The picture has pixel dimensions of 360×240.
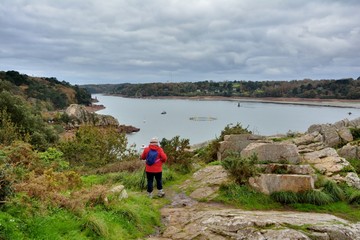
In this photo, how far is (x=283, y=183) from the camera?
30.0 ft

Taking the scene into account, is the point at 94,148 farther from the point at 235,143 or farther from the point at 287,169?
the point at 287,169

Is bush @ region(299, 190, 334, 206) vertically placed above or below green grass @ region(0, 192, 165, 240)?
below

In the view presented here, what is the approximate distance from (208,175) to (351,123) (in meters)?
10.7

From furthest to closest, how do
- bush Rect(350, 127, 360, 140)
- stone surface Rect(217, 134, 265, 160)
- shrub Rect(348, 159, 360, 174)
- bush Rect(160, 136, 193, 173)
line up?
bush Rect(350, 127, 360, 140), stone surface Rect(217, 134, 265, 160), bush Rect(160, 136, 193, 173), shrub Rect(348, 159, 360, 174)

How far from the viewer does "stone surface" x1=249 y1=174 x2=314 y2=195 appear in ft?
29.7

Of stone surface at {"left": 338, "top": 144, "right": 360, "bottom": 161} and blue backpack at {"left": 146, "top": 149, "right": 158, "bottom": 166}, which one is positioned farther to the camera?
stone surface at {"left": 338, "top": 144, "right": 360, "bottom": 161}

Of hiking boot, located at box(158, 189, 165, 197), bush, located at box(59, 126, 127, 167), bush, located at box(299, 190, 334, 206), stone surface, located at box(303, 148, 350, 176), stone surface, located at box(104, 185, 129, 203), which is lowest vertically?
bush, located at box(59, 126, 127, 167)

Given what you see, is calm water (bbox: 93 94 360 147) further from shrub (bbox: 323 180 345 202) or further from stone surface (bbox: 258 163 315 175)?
shrub (bbox: 323 180 345 202)

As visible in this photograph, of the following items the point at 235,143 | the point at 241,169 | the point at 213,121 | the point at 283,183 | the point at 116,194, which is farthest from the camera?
the point at 213,121

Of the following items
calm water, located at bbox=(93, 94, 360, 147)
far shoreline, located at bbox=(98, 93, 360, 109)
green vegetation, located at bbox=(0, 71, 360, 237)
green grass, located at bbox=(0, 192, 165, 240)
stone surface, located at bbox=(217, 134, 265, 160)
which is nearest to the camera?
green grass, located at bbox=(0, 192, 165, 240)

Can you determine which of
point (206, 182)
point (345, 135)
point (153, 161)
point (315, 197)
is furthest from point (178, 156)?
point (345, 135)

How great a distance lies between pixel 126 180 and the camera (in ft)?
38.1

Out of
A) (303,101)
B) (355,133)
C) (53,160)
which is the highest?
(355,133)

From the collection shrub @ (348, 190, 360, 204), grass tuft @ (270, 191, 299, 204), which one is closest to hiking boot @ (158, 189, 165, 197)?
grass tuft @ (270, 191, 299, 204)
